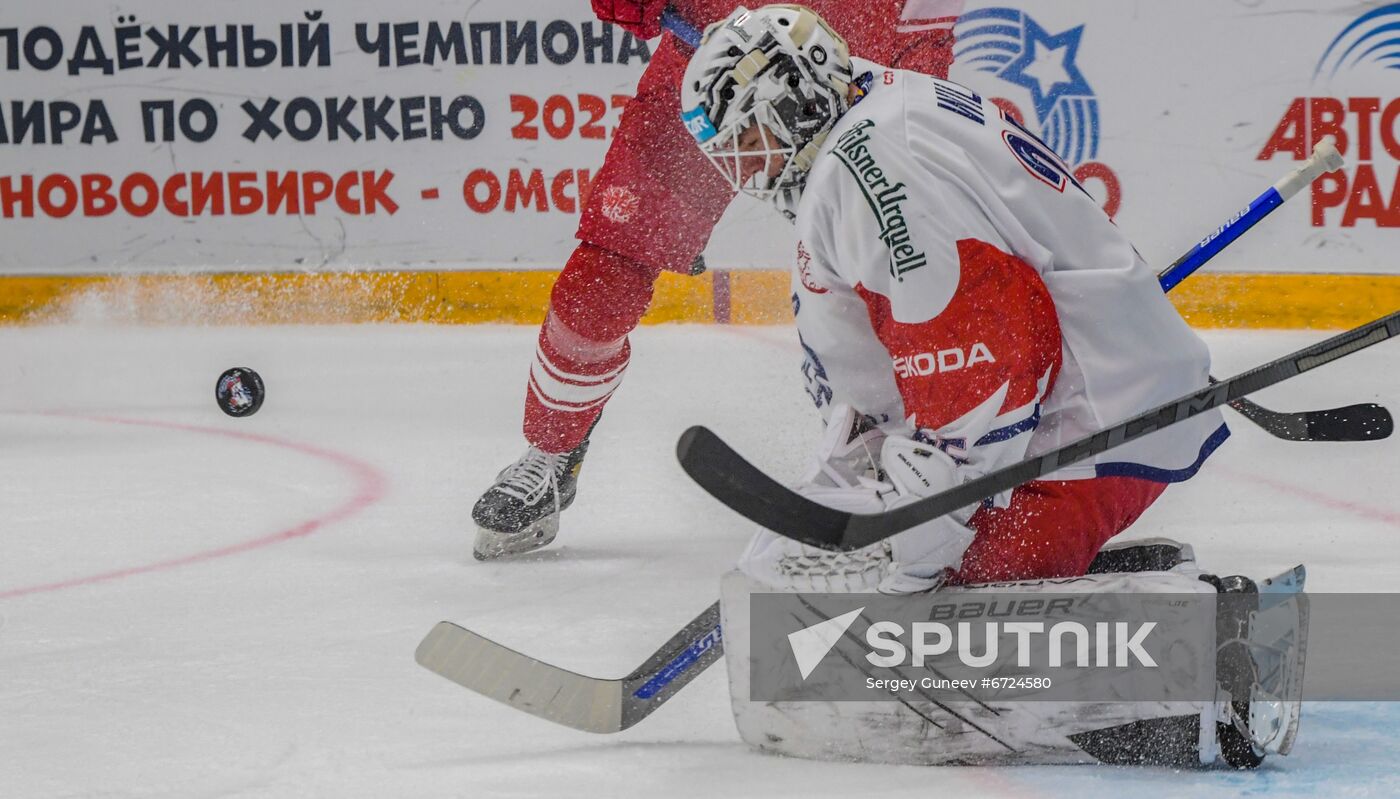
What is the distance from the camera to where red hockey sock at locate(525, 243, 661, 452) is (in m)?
2.67

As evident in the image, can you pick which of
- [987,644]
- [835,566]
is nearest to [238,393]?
[835,566]

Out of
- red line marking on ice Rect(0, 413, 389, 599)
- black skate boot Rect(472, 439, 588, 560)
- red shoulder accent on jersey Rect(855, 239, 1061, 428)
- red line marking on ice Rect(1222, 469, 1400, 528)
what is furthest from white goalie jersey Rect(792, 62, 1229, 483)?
red line marking on ice Rect(0, 413, 389, 599)

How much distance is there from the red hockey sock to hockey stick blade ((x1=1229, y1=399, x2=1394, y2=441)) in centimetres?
94

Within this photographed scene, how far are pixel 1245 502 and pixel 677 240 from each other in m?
1.13

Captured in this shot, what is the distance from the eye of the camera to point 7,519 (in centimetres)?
307

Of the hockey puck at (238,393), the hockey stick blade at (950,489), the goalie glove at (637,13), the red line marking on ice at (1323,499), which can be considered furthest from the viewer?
the hockey puck at (238,393)

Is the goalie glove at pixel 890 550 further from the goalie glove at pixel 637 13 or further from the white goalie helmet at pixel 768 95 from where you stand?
the goalie glove at pixel 637 13

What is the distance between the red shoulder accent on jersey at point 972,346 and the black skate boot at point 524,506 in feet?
3.77

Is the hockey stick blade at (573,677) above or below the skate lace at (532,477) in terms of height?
above

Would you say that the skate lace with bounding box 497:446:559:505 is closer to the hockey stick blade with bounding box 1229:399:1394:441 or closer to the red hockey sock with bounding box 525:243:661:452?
the red hockey sock with bounding box 525:243:661:452

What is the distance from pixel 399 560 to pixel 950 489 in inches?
53.2

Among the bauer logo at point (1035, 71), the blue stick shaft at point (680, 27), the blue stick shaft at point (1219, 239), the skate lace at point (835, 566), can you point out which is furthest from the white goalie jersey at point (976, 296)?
the bauer logo at point (1035, 71)

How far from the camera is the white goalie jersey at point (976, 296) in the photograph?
1.66 m

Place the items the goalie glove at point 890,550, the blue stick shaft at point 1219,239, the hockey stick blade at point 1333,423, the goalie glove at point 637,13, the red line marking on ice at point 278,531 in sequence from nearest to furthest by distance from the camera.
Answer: the goalie glove at point 890,550, the hockey stick blade at point 1333,423, the blue stick shaft at point 1219,239, the red line marking on ice at point 278,531, the goalie glove at point 637,13
